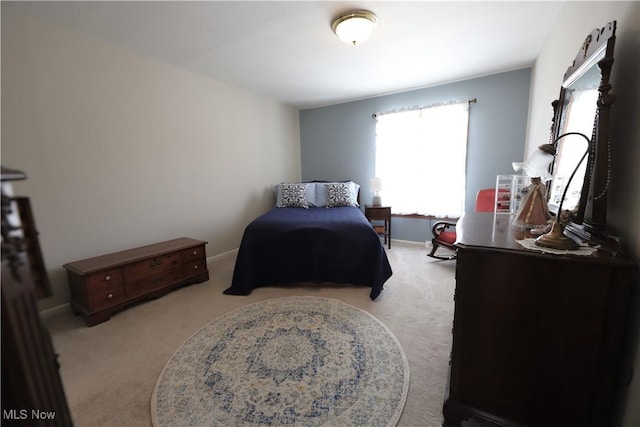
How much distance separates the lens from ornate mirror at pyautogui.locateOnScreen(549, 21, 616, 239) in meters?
0.97

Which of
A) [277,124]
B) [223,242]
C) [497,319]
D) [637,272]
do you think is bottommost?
[223,242]

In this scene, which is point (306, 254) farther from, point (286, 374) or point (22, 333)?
point (22, 333)

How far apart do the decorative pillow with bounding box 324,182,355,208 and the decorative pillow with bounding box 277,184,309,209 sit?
0.36 meters

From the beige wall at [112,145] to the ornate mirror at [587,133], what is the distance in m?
3.42

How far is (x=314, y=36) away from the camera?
7.61ft

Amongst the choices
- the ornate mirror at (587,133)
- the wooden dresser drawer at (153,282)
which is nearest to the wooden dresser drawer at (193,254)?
the wooden dresser drawer at (153,282)

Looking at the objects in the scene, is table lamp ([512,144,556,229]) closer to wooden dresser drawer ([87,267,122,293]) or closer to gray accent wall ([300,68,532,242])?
gray accent wall ([300,68,532,242])

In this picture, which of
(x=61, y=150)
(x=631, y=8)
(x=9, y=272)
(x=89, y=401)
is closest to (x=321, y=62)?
(x=631, y=8)

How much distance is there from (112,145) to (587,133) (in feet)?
11.5

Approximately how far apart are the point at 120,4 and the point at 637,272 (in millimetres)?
3214

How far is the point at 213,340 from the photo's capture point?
1816mm

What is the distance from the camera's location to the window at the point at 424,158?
3.50 m

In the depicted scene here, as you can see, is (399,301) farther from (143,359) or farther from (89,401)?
(89,401)

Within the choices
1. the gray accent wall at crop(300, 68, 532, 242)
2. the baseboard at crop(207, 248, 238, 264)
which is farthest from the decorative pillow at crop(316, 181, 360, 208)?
the baseboard at crop(207, 248, 238, 264)
